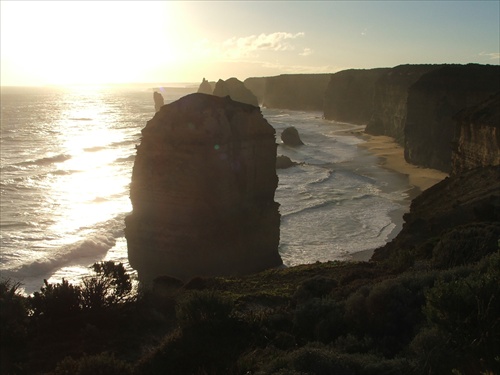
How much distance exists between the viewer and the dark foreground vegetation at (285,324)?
5961mm

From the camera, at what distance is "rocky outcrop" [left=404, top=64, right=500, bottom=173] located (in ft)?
139

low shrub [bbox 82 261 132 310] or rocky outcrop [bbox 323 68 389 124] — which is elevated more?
rocky outcrop [bbox 323 68 389 124]

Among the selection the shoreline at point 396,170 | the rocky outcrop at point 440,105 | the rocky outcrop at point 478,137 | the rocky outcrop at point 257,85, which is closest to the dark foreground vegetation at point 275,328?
the shoreline at point 396,170

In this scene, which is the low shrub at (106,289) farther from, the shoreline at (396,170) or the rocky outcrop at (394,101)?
the rocky outcrop at (394,101)

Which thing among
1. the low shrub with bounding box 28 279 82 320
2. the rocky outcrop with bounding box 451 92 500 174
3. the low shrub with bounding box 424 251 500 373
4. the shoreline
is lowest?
the shoreline

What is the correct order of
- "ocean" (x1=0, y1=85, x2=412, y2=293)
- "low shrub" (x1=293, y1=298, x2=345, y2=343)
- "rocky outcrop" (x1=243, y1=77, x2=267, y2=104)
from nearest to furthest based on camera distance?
"low shrub" (x1=293, y1=298, x2=345, y2=343)
"ocean" (x1=0, y1=85, x2=412, y2=293)
"rocky outcrop" (x1=243, y1=77, x2=267, y2=104)

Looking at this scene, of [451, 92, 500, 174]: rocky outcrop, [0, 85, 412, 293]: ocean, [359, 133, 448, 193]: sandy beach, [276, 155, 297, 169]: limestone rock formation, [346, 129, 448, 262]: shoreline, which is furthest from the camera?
[276, 155, 297, 169]: limestone rock formation

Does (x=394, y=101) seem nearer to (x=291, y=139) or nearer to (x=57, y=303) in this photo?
(x=291, y=139)

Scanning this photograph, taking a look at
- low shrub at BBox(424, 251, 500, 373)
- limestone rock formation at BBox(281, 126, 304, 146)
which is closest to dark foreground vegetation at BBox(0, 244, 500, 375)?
low shrub at BBox(424, 251, 500, 373)

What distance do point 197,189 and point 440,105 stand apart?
3386 centimetres

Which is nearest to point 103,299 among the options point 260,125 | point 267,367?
point 267,367

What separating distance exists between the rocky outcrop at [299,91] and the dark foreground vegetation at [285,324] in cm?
12630

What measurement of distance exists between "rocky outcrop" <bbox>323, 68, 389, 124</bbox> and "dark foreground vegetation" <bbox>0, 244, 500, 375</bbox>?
89496mm

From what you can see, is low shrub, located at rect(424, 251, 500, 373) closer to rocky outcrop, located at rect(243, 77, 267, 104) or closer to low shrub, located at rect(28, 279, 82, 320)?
low shrub, located at rect(28, 279, 82, 320)
